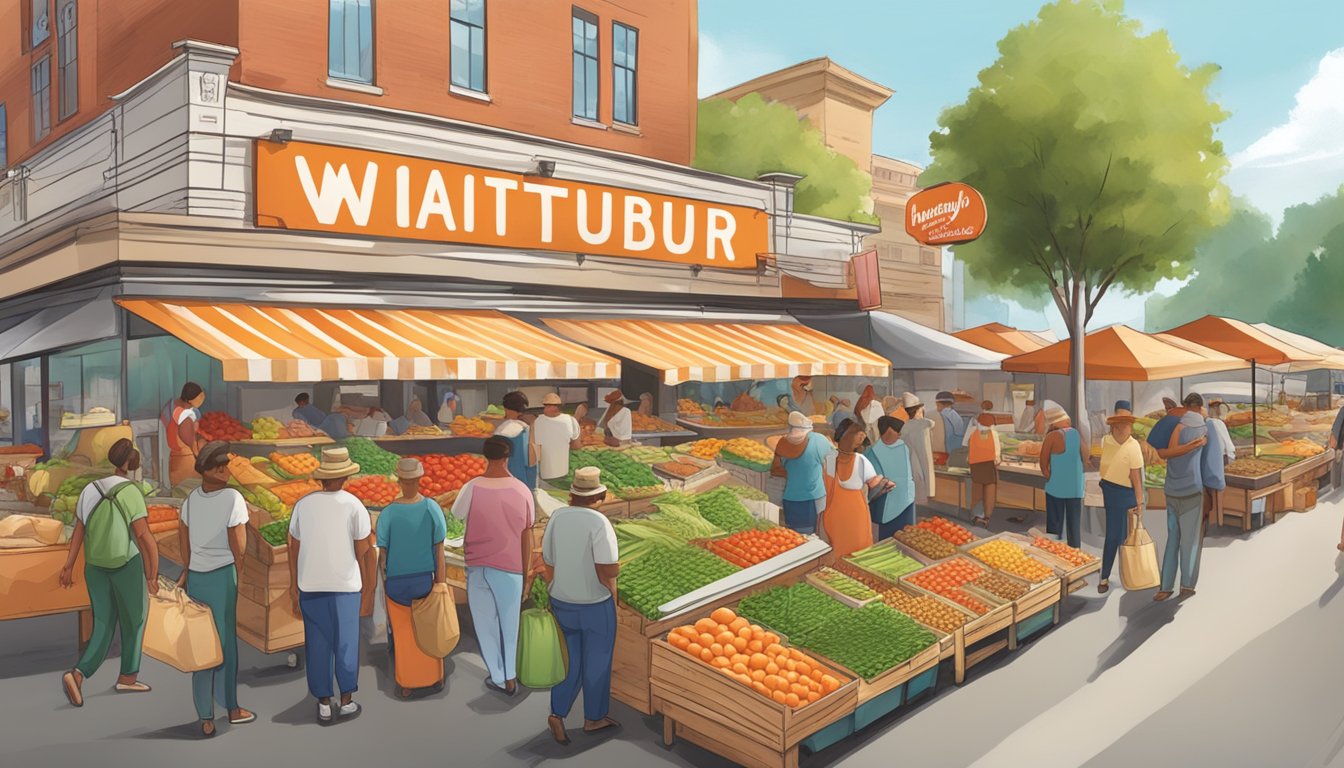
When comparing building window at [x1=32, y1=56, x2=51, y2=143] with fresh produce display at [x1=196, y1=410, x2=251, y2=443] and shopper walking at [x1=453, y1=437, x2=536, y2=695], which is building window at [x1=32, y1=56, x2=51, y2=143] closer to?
fresh produce display at [x1=196, y1=410, x2=251, y2=443]

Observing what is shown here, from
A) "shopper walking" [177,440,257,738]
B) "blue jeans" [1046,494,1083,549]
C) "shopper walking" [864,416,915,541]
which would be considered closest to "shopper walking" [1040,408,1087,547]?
"blue jeans" [1046,494,1083,549]

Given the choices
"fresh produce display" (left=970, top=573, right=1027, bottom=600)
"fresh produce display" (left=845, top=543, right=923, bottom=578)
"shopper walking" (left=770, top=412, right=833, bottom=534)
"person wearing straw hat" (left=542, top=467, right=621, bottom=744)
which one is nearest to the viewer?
"person wearing straw hat" (left=542, top=467, right=621, bottom=744)

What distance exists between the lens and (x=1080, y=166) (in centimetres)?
1744

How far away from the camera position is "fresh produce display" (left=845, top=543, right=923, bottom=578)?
791 cm

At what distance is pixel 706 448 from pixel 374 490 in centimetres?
630

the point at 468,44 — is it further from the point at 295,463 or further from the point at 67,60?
the point at 67,60

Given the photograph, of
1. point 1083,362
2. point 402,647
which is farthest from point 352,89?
point 1083,362

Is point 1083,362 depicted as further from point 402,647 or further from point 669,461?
point 402,647

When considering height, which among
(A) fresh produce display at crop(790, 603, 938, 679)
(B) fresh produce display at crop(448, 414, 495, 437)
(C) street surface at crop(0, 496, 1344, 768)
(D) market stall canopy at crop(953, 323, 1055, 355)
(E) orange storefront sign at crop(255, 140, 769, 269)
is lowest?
(C) street surface at crop(0, 496, 1344, 768)

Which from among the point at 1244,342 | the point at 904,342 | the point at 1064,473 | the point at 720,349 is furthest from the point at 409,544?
the point at 1244,342

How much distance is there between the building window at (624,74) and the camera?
16.6 metres

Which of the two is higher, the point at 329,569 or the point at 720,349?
the point at 720,349

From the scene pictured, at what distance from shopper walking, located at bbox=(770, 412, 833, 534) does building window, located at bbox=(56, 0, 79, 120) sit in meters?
15.6

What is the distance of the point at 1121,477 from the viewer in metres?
8.97
